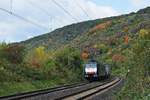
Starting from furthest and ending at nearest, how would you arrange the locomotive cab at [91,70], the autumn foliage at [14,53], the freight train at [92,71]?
the freight train at [92,71] → the locomotive cab at [91,70] → the autumn foliage at [14,53]

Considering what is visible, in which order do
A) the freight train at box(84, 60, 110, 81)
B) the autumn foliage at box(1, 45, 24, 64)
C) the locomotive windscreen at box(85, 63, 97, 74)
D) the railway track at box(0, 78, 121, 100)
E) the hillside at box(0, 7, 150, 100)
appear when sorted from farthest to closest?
the locomotive windscreen at box(85, 63, 97, 74)
the freight train at box(84, 60, 110, 81)
the autumn foliage at box(1, 45, 24, 64)
the railway track at box(0, 78, 121, 100)
the hillside at box(0, 7, 150, 100)

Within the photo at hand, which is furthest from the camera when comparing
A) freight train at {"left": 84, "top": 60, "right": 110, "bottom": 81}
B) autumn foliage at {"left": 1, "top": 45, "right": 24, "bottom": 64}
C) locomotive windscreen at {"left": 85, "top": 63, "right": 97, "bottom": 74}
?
locomotive windscreen at {"left": 85, "top": 63, "right": 97, "bottom": 74}

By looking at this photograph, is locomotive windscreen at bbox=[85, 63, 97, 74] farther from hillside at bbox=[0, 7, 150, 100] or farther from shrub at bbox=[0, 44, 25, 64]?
shrub at bbox=[0, 44, 25, 64]

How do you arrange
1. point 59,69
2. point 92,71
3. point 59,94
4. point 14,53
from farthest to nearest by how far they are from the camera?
point 92,71, point 59,69, point 14,53, point 59,94

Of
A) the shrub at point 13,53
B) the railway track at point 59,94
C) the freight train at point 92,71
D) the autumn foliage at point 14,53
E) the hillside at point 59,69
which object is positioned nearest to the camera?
the hillside at point 59,69

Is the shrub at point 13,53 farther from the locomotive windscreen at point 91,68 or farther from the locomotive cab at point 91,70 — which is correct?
the locomotive windscreen at point 91,68

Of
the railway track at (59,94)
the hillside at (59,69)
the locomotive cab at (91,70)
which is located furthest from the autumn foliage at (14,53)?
the locomotive cab at (91,70)

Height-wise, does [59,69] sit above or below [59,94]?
above

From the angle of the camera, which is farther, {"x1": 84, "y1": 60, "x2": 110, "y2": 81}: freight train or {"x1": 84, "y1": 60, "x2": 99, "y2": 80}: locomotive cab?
{"x1": 84, "y1": 60, "x2": 110, "y2": 81}: freight train

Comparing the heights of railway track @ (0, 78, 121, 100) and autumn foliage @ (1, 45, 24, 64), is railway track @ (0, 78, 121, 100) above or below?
below

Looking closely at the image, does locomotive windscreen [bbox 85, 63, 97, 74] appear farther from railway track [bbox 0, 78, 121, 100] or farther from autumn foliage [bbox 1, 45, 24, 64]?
railway track [bbox 0, 78, 121, 100]

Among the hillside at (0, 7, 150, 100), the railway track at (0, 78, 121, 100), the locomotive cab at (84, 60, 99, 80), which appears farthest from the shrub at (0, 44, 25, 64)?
the locomotive cab at (84, 60, 99, 80)

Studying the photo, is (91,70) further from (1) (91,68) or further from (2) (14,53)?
(2) (14,53)

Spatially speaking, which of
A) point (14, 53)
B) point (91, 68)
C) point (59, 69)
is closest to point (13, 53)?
point (14, 53)
